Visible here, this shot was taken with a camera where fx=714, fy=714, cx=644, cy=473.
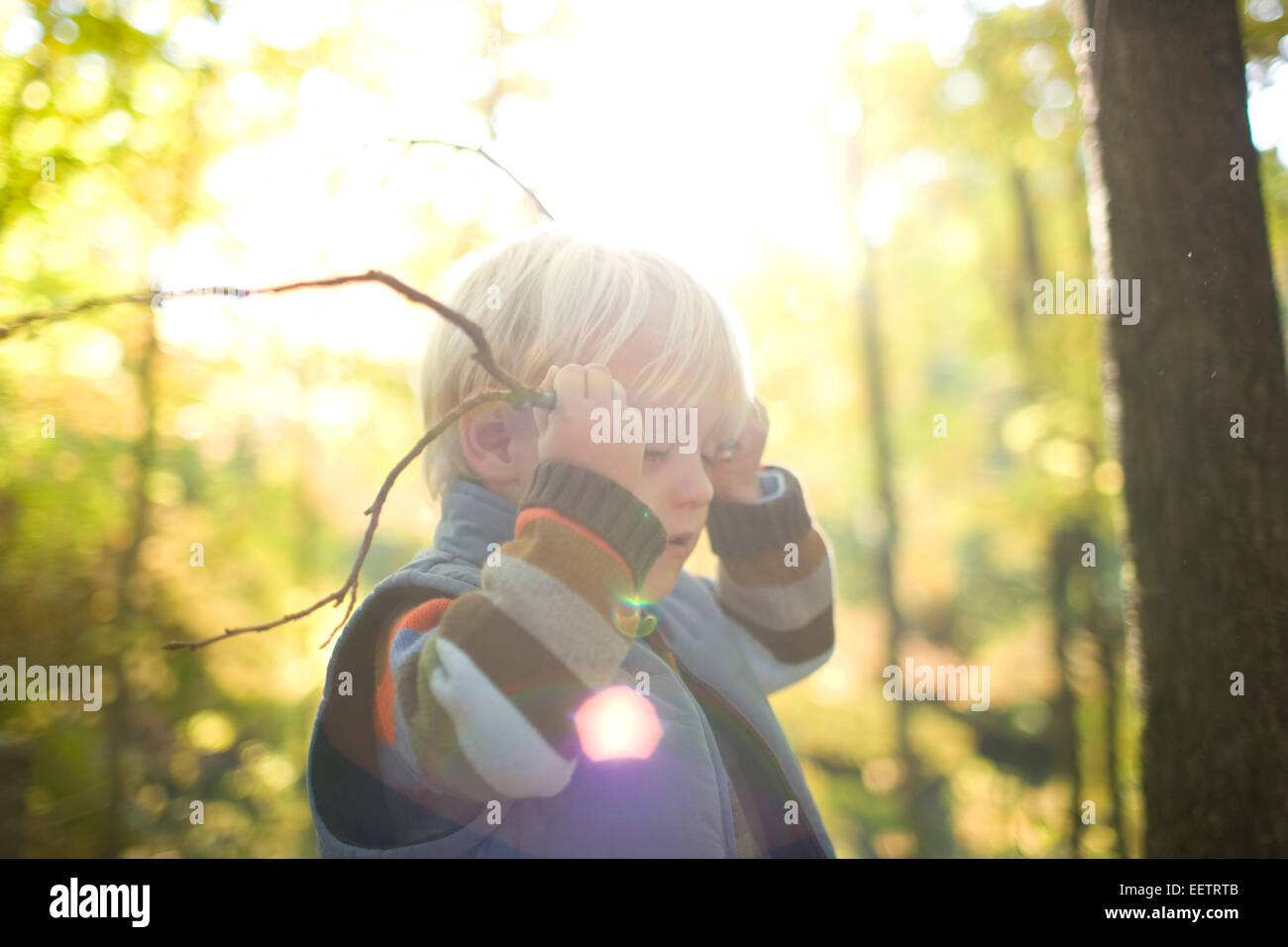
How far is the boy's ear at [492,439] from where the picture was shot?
1.37m

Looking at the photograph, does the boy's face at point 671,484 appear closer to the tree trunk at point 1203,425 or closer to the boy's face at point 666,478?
the boy's face at point 666,478

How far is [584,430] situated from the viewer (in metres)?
1.16

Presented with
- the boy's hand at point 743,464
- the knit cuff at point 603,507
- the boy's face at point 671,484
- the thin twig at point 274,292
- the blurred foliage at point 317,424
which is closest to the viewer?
the thin twig at point 274,292

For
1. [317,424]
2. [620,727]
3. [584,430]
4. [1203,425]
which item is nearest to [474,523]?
[584,430]

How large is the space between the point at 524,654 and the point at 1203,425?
58.0 inches

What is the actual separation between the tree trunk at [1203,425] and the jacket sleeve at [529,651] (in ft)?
3.98

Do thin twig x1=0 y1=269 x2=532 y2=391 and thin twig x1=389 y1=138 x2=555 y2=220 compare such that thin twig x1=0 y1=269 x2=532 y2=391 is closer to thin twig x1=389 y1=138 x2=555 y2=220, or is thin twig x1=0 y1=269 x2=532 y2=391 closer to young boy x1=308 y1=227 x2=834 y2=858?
young boy x1=308 y1=227 x2=834 y2=858

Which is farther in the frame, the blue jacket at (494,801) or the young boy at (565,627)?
the blue jacket at (494,801)

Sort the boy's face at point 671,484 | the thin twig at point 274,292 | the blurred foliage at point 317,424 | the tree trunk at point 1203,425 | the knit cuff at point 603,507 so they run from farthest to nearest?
the blurred foliage at point 317,424 < the tree trunk at point 1203,425 < the boy's face at point 671,484 < the knit cuff at point 603,507 < the thin twig at point 274,292

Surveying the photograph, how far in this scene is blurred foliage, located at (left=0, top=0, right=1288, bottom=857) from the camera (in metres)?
3.64

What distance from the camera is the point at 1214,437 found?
149 cm

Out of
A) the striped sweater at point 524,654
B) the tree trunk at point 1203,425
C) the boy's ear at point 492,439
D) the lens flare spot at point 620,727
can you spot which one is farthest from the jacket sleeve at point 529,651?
the tree trunk at point 1203,425
